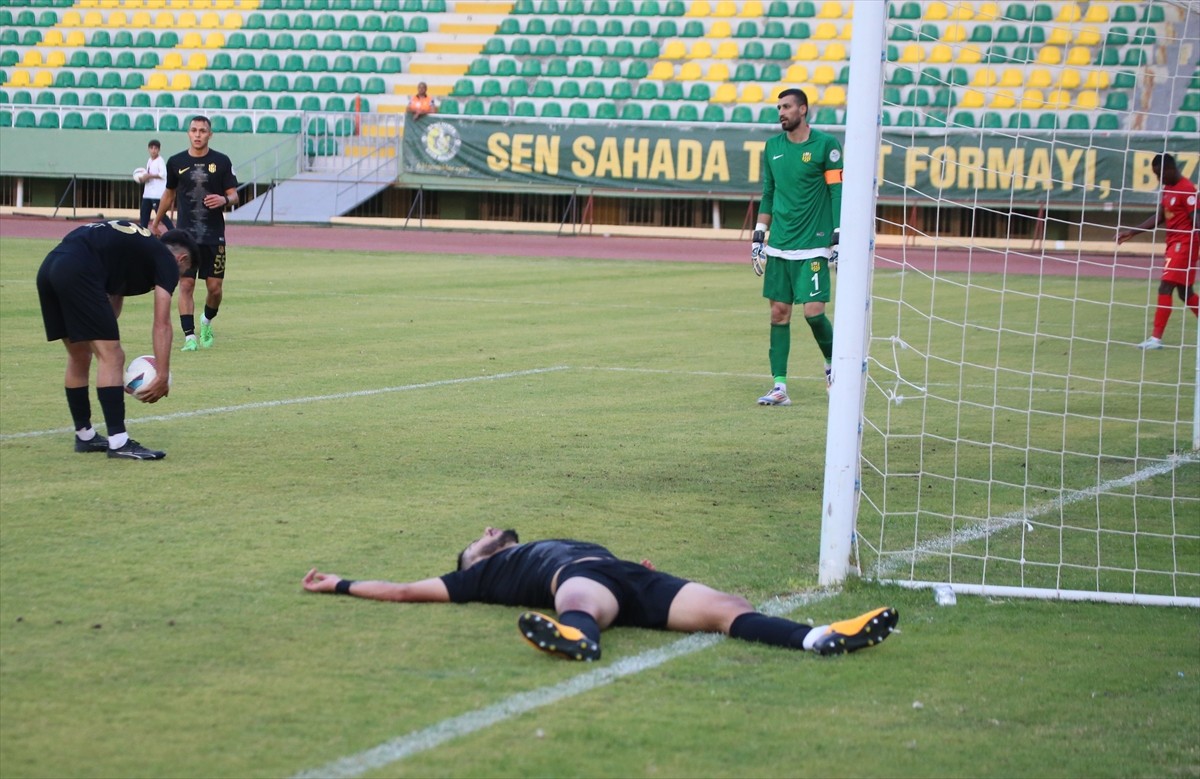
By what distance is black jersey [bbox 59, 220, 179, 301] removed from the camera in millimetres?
7516

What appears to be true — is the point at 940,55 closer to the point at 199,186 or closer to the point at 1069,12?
the point at 1069,12

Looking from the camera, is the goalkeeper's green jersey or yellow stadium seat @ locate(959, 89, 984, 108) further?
yellow stadium seat @ locate(959, 89, 984, 108)

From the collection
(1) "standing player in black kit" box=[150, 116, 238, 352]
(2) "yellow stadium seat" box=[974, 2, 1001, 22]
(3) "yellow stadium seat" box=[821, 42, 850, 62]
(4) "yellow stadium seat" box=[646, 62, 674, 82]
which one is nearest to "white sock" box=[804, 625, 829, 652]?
(2) "yellow stadium seat" box=[974, 2, 1001, 22]

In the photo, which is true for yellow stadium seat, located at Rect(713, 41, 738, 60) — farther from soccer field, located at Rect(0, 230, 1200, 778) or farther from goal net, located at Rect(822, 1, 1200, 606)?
soccer field, located at Rect(0, 230, 1200, 778)

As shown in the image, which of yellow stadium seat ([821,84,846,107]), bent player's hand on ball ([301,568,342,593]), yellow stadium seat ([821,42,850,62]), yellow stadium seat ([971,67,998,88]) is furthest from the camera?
yellow stadium seat ([821,42,850,62])

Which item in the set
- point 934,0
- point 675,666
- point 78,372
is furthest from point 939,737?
point 78,372

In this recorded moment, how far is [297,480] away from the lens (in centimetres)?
708

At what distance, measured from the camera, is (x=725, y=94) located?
108 ft

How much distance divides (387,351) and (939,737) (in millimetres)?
8831

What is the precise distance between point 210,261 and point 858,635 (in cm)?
921

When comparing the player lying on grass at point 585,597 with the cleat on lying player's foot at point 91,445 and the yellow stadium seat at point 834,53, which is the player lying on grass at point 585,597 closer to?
the cleat on lying player's foot at point 91,445

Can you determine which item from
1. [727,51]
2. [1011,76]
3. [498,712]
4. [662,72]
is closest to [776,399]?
[498,712]

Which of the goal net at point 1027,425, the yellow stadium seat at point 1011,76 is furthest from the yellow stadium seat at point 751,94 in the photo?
the goal net at point 1027,425

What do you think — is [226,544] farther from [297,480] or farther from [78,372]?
[78,372]
